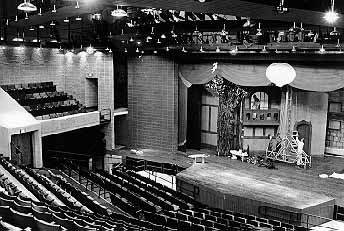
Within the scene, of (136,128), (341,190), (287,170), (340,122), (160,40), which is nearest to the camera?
(341,190)

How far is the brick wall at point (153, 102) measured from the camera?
47.4 feet

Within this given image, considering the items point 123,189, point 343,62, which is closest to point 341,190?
point 343,62

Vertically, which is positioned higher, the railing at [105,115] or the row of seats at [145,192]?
the railing at [105,115]

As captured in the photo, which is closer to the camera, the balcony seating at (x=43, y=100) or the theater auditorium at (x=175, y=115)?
the theater auditorium at (x=175, y=115)

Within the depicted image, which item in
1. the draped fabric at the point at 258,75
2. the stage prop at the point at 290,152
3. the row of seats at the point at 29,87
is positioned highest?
the draped fabric at the point at 258,75

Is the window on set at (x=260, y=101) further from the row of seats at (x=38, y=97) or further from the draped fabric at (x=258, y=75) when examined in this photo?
the row of seats at (x=38, y=97)

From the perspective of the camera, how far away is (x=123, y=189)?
8758 millimetres

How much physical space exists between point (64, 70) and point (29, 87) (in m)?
1.80

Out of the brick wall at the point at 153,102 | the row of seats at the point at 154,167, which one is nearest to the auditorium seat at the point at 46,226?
the row of seats at the point at 154,167

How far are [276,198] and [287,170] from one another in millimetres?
2584

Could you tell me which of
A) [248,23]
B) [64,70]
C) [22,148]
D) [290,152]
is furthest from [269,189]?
[64,70]

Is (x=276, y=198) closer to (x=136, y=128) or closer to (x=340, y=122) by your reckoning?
(x=340, y=122)

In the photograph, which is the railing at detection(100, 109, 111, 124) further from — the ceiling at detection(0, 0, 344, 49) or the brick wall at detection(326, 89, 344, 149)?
the brick wall at detection(326, 89, 344, 149)

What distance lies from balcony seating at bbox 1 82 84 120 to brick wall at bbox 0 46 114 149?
1.18ft
